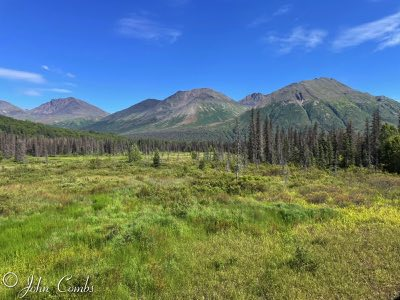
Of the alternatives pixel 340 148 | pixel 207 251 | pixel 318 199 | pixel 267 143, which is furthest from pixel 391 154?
pixel 207 251

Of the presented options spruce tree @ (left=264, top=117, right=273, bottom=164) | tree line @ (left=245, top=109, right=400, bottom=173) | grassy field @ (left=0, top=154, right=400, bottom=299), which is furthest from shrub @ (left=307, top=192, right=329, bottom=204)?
spruce tree @ (left=264, top=117, right=273, bottom=164)

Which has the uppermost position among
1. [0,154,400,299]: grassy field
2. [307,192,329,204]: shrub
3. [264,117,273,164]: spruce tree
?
[264,117,273,164]: spruce tree

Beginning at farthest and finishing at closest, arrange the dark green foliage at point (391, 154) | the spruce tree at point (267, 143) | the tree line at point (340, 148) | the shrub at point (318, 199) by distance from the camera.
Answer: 1. the spruce tree at point (267, 143)
2. the tree line at point (340, 148)
3. the dark green foliage at point (391, 154)
4. the shrub at point (318, 199)

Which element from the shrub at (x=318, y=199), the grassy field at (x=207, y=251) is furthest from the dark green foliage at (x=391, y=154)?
the grassy field at (x=207, y=251)

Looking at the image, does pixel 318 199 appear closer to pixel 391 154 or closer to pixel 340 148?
pixel 391 154

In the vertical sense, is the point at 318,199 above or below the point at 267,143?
below

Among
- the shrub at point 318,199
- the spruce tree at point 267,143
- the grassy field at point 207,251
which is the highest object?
the spruce tree at point 267,143

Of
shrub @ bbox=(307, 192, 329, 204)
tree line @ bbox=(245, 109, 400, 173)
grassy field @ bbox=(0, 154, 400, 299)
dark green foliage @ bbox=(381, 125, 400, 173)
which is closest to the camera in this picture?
grassy field @ bbox=(0, 154, 400, 299)

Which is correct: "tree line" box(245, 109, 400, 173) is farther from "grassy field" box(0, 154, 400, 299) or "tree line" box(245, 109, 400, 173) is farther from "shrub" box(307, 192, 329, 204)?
"grassy field" box(0, 154, 400, 299)

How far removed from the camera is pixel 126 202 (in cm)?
2086

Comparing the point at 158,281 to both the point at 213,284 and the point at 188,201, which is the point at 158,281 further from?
the point at 188,201

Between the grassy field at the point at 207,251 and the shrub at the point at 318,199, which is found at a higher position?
the grassy field at the point at 207,251

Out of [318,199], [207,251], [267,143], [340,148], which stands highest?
[267,143]

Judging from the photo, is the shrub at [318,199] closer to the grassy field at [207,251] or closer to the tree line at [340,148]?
the grassy field at [207,251]
